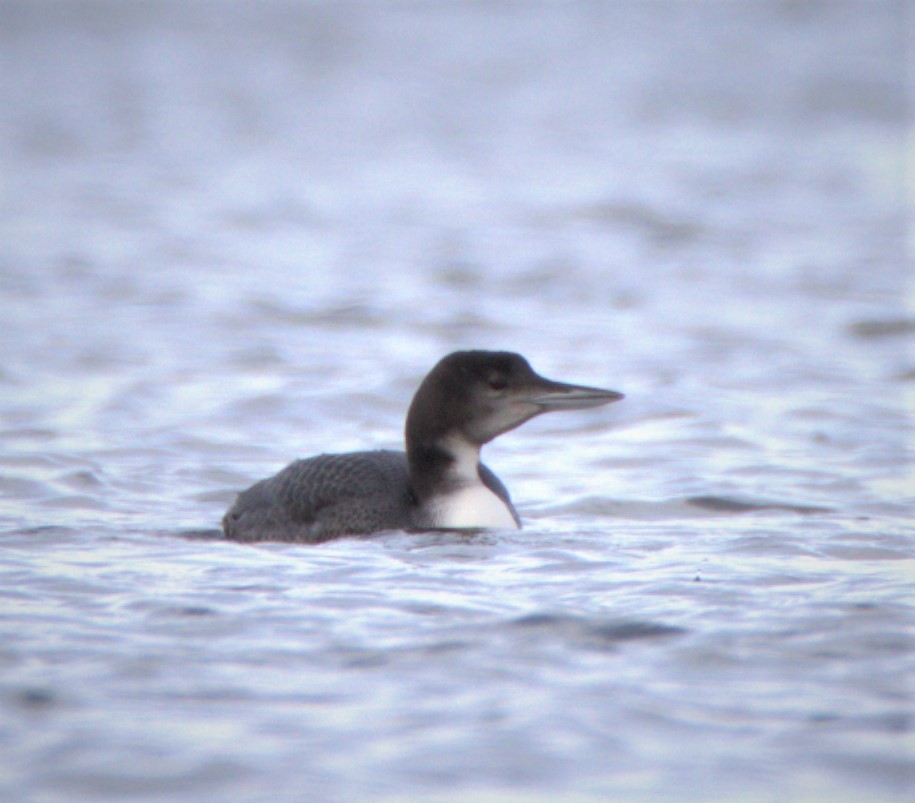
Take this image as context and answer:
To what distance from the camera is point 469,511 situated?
604 cm

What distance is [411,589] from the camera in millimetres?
5258

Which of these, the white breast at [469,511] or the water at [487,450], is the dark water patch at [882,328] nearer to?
the water at [487,450]

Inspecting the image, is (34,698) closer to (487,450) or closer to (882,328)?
(487,450)

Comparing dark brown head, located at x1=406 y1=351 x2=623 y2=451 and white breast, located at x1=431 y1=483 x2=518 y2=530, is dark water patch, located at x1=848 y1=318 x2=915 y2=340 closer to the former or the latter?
dark brown head, located at x1=406 y1=351 x2=623 y2=451

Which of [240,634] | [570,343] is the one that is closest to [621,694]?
[240,634]

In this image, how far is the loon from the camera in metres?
6.02

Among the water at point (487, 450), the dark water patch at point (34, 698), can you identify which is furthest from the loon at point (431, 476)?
the dark water patch at point (34, 698)

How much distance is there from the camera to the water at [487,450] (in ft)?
13.0

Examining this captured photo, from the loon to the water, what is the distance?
0.14 metres

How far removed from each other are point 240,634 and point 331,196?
13039 mm

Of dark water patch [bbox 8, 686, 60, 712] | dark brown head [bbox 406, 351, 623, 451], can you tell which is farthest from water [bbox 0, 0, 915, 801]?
dark brown head [bbox 406, 351, 623, 451]

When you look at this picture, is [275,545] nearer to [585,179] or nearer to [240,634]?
[240,634]

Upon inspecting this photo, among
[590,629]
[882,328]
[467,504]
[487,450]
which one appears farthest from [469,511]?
[882,328]

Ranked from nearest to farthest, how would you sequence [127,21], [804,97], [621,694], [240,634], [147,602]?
1. [621,694]
2. [240,634]
3. [147,602]
4. [804,97]
5. [127,21]
